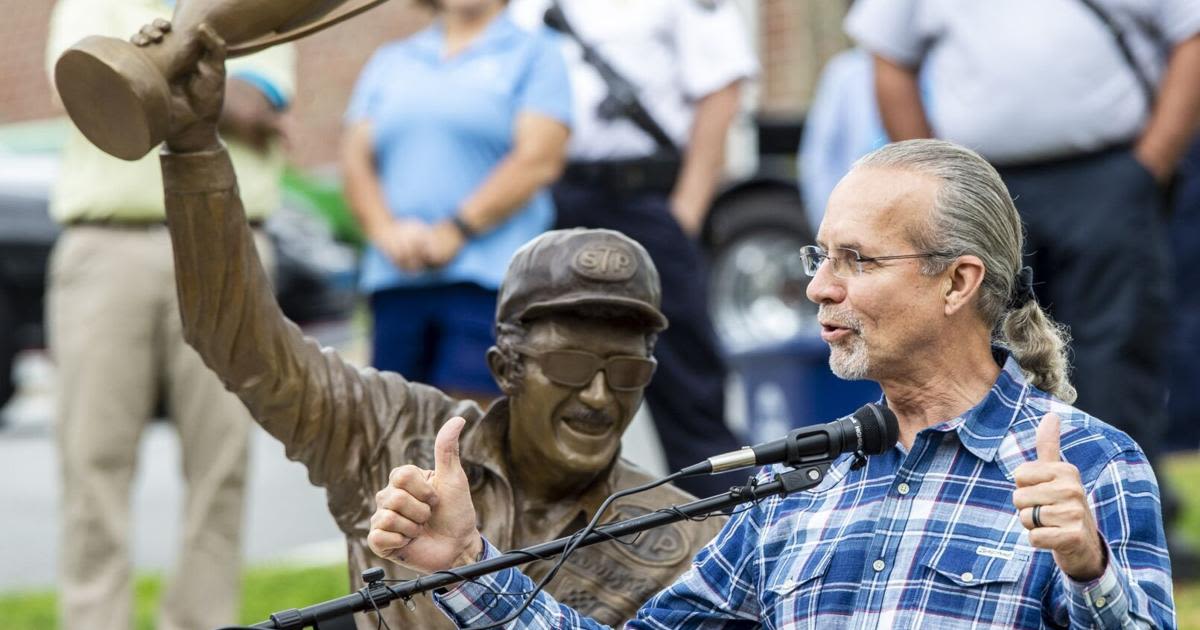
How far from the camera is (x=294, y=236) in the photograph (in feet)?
45.8

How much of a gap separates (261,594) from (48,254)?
5.29 metres

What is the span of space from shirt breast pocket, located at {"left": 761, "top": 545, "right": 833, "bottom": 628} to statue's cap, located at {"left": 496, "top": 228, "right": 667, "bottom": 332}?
2.63 feet

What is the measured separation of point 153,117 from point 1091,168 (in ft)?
11.0

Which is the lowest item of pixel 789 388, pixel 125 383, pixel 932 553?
pixel 789 388

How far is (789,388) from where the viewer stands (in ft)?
30.7

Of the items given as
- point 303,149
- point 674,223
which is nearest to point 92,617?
point 674,223

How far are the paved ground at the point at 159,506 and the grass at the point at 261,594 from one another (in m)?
0.33

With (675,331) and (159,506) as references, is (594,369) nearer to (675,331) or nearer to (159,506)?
(675,331)

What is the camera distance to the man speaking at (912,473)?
311 centimetres

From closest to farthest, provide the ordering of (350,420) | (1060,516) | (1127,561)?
(1060,516)
(1127,561)
(350,420)

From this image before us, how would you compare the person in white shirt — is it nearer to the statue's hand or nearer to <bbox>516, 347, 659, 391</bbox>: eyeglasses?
<bbox>516, 347, 659, 391</bbox>: eyeglasses

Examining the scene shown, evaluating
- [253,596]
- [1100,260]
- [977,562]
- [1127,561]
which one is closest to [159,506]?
[253,596]

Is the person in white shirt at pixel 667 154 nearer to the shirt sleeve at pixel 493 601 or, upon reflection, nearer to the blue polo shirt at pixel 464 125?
the blue polo shirt at pixel 464 125

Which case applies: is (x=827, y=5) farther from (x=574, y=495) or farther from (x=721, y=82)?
(x=574, y=495)
